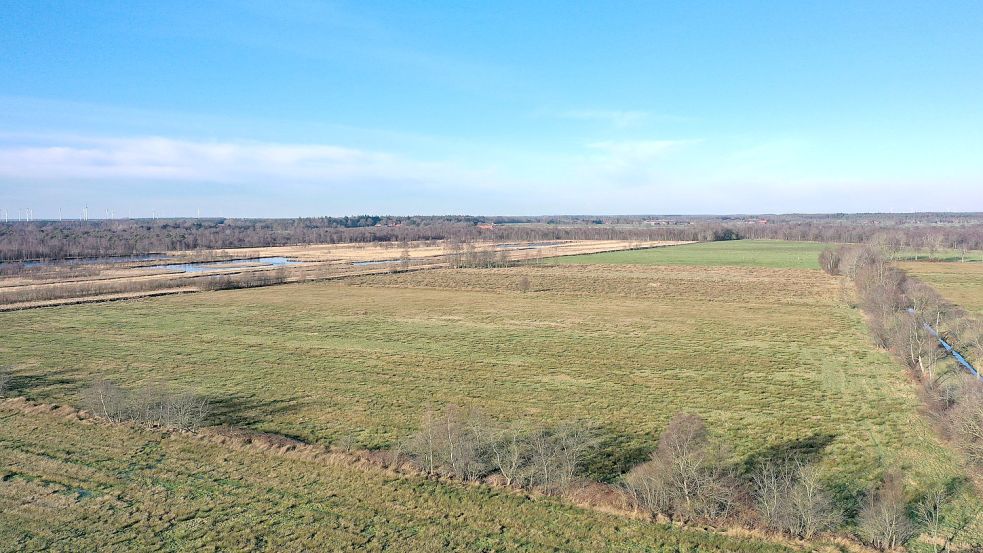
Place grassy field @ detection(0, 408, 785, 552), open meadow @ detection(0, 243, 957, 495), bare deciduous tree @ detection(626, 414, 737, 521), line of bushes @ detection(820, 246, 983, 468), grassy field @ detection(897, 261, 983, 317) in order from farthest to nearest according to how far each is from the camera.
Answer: grassy field @ detection(897, 261, 983, 317) < open meadow @ detection(0, 243, 957, 495) < line of bushes @ detection(820, 246, 983, 468) < bare deciduous tree @ detection(626, 414, 737, 521) < grassy field @ detection(0, 408, 785, 552)

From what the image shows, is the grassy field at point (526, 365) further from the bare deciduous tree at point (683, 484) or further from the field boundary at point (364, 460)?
the bare deciduous tree at point (683, 484)

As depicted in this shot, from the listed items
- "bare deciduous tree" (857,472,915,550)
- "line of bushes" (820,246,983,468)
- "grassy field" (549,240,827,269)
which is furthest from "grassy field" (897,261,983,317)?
"bare deciduous tree" (857,472,915,550)

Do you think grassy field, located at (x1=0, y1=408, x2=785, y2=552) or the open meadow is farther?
the open meadow

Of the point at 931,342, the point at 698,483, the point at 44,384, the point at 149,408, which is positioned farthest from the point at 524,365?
the point at 44,384

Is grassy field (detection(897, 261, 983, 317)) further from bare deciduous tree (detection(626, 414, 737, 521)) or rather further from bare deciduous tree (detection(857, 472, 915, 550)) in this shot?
bare deciduous tree (detection(626, 414, 737, 521))

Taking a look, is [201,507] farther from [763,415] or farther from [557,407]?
[763,415]

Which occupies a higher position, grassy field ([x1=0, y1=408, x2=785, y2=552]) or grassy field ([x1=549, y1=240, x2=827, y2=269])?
grassy field ([x1=549, y1=240, x2=827, y2=269])

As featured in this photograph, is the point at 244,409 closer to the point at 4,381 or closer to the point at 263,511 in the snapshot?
the point at 263,511

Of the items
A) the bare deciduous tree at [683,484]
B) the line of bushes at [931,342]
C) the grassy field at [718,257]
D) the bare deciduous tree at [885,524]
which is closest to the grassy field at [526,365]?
the line of bushes at [931,342]
